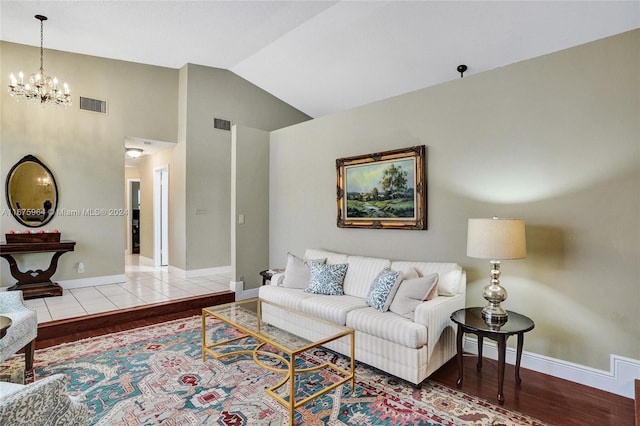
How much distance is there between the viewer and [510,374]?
9.29 ft

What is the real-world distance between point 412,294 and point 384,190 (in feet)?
4.53

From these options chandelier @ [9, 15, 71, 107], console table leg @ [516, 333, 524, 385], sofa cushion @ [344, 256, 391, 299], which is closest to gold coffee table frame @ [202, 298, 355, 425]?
sofa cushion @ [344, 256, 391, 299]

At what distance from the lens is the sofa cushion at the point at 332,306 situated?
307 cm

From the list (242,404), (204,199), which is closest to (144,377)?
(242,404)

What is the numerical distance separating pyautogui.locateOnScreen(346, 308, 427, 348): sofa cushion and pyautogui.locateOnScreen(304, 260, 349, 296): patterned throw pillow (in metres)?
0.62

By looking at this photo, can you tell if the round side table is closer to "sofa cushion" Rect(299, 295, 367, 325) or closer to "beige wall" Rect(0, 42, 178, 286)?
"sofa cushion" Rect(299, 295, 367, 325)

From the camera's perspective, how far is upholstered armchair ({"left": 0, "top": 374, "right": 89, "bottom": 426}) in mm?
1121

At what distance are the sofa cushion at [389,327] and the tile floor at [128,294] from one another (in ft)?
9.75

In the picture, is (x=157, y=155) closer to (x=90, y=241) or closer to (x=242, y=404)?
(x=90, y=241)

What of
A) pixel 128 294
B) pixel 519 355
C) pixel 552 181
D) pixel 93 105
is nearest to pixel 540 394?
pixel 519 355

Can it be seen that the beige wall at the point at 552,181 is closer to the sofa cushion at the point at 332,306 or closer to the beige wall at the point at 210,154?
the sofa cushion at the point at 332,306

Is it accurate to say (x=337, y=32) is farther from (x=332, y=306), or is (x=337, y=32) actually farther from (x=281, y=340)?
(x=281, y=340)

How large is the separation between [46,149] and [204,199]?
245cm

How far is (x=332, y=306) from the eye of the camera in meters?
3.17
